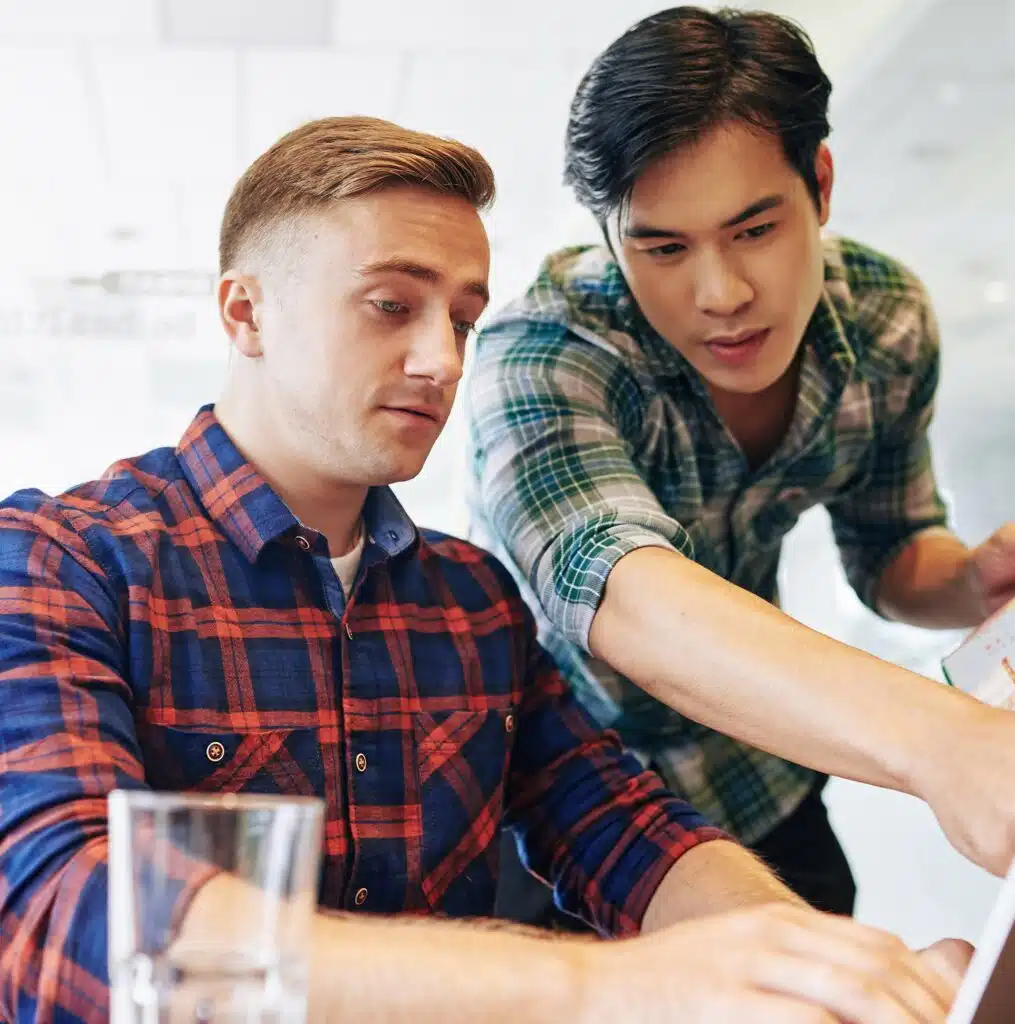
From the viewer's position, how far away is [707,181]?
1310 millimetres

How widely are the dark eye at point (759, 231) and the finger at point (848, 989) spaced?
81 centimetres

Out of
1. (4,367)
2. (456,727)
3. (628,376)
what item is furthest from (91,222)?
(456,727)

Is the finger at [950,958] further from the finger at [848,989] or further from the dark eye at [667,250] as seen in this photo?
the dark eye at [667,250]

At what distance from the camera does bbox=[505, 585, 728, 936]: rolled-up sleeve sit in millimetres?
1194

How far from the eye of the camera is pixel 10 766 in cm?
90

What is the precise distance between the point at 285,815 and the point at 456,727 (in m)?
0.70

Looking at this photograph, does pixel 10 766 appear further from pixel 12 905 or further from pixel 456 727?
pixel 456 727

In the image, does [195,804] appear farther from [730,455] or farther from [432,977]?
[730,455]

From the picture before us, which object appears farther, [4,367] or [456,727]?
[4,367]

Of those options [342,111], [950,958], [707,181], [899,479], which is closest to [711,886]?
[950,958]

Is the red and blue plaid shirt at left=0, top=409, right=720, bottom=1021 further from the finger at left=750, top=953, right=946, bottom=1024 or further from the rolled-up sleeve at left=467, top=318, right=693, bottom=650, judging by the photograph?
the finger at left=750, top=953, right=946, bottom=1024

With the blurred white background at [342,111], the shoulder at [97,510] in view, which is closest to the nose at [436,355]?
the shoulder at [97,510]

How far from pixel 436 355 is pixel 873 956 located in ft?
2.07

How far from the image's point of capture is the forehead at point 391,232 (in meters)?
1.18
